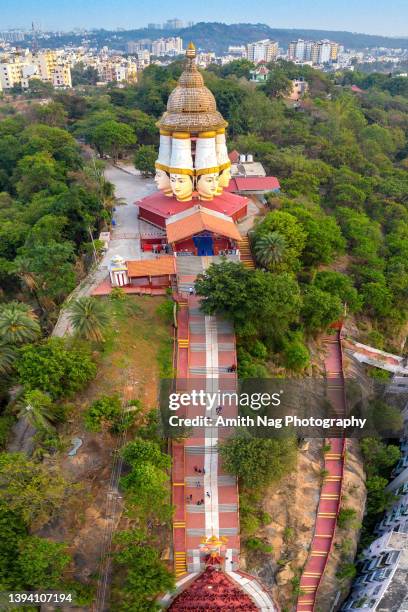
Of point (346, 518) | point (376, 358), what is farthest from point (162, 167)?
point (346, 518)

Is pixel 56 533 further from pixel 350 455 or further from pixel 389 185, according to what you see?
pixel 389 185

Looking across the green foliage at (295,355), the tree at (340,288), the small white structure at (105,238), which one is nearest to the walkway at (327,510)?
the green foliage at (295,355)

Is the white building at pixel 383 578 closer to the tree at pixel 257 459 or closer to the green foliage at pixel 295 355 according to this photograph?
the tree at pixel 257 459

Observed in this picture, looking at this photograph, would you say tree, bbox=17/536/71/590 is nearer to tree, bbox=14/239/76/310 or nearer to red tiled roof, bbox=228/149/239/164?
tree, bbox=14/239/76/310

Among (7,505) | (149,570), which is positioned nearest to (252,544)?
(149,570)

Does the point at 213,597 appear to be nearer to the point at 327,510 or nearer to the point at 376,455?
the point at 327,510

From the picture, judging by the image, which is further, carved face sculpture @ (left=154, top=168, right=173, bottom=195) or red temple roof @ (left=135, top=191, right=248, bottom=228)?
carved face sculpture @ (left=154, top=168, right=173, bottom=195)

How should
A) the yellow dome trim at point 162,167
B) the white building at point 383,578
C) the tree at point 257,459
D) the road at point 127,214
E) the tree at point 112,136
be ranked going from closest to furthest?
the white building at point 383,578
the tree at point 257,459
the road at point 127,214
the yellow dome trim at point 162,167
the tree at point 112,136

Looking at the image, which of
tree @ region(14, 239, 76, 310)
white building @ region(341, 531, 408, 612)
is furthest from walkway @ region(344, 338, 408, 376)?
tree @ region(14, 239, 76, 310)
